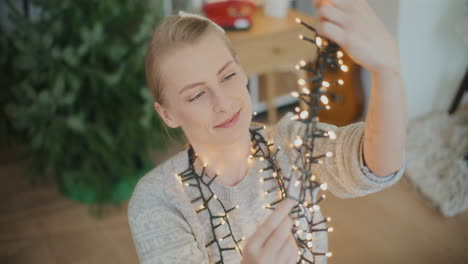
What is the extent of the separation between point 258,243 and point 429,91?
2.39 meters

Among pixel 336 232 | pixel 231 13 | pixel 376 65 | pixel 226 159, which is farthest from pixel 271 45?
pixel 376 65

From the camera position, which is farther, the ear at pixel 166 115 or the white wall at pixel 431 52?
the white wall at pixel 431 52

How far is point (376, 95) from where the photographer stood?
2.37 ft

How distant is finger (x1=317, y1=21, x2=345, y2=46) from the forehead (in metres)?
0.29

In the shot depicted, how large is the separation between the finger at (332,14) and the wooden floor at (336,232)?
1.44 metres

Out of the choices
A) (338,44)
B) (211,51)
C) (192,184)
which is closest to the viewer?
(338,44)

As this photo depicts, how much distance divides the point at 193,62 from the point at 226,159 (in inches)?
10.0

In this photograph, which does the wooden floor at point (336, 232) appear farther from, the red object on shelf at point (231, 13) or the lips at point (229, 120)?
the lips at point (229, 120)

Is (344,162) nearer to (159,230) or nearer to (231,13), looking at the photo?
(159,230)

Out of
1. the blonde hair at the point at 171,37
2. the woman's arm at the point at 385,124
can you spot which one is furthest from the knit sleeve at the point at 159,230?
the woman's arm at the point at 385,124

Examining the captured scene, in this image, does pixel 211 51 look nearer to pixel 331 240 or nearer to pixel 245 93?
pixel 245 93

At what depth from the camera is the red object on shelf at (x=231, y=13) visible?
88.8 inches

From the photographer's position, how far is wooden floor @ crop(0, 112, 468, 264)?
1.90 metres

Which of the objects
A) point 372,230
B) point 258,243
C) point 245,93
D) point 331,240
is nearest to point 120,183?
point 331,240
